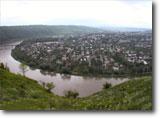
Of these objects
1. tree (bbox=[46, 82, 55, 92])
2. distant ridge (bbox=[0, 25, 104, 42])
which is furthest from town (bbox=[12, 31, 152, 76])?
tree (bbox=[46, 82, 55, 92])

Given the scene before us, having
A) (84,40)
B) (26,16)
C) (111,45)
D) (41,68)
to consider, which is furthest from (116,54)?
(26,16)

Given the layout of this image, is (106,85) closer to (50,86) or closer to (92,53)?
(92,53)

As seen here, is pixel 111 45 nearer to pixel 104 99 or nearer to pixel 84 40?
pixel 84 40

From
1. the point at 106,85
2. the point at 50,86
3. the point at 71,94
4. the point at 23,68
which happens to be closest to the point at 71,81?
the point at 71,94

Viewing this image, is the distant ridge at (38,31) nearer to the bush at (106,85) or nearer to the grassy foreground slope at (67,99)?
the grassy foreground slope at (67,99)

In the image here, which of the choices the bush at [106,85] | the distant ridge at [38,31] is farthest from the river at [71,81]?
the distant ridge at [38,31]

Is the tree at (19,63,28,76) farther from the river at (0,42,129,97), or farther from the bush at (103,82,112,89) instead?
the bush at (103,82,112,89)

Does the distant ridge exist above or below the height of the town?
above
